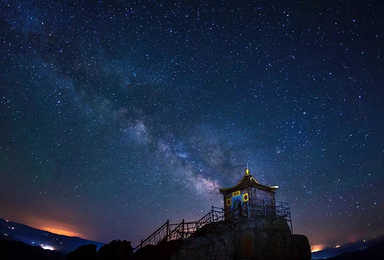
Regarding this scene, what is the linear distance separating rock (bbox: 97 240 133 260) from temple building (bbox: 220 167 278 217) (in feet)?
35.5

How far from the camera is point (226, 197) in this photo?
29.4 m

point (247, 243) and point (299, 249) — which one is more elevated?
point (247, 243)

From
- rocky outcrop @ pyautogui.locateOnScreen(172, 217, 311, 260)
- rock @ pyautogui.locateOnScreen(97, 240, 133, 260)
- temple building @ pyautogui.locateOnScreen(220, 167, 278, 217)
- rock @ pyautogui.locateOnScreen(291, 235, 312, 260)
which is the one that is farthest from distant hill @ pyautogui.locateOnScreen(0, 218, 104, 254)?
rock @ pyautogui.locateOnScreen(291, 235, 312, 260)

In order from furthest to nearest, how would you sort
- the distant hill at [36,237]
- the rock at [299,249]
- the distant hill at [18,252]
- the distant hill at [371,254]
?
the distant hill at [36,237]
the distant hill at [371,254]
the distant hill at [18,252]
the rock at [299,249]

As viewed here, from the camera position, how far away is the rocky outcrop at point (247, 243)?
18500 millimetres

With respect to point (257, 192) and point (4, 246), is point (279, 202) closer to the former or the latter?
point (257, 192)

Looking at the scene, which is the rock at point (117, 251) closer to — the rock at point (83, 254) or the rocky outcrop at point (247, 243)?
the rock at point (83, 254)

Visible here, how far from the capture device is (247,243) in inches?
787

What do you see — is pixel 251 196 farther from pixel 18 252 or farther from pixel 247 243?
pixel 18 252

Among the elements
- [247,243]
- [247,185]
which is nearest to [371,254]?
[247,185]

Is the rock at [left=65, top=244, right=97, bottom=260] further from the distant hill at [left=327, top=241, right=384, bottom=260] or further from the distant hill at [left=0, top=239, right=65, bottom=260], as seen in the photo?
the distant hill at [left=327, top=241, right=384, bottom=260]

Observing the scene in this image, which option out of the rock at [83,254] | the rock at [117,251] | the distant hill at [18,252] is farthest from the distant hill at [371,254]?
the rock at [83,254]

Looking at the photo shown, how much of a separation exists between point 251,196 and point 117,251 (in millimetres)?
14789

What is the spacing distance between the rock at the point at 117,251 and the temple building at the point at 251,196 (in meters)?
10.8
